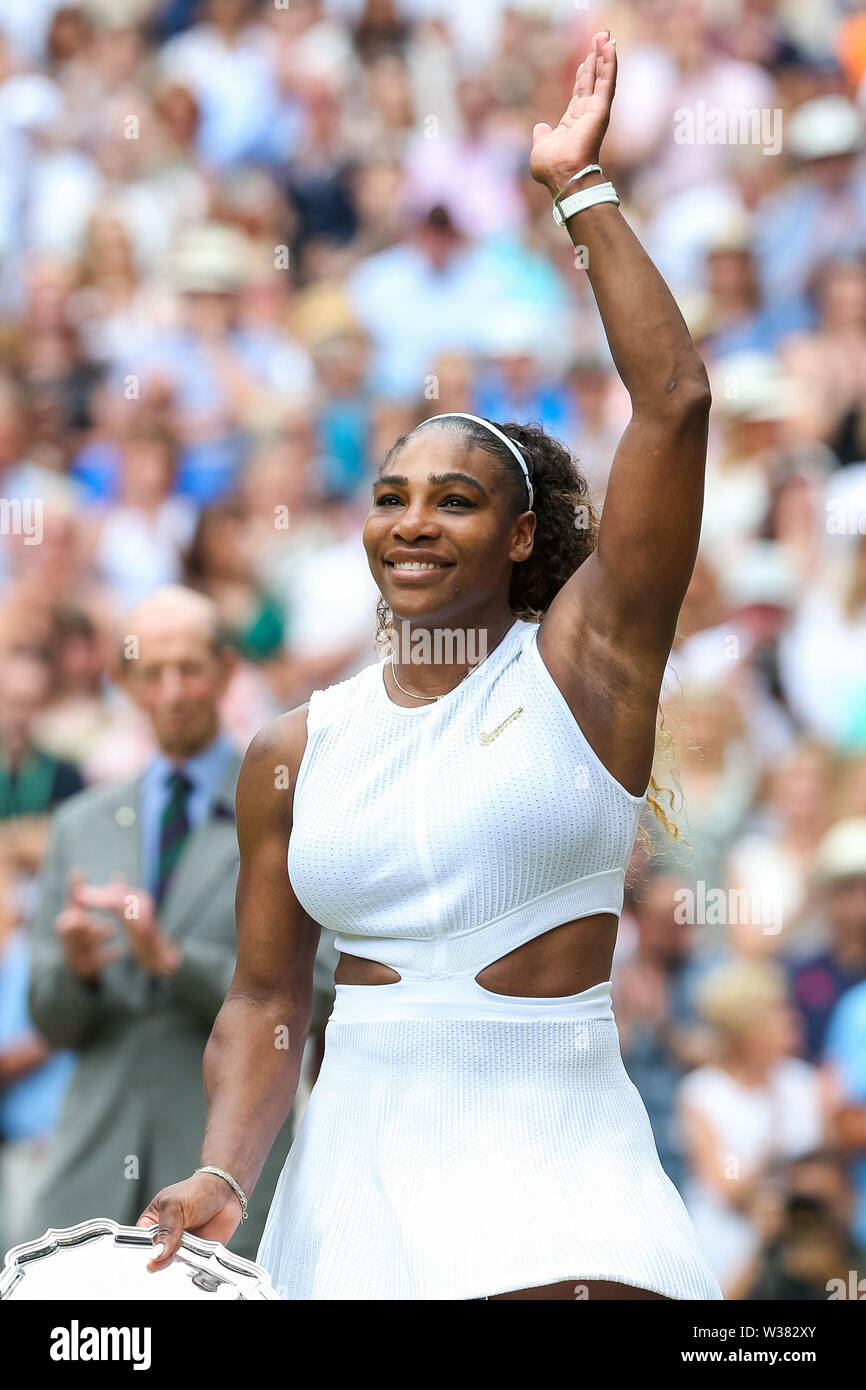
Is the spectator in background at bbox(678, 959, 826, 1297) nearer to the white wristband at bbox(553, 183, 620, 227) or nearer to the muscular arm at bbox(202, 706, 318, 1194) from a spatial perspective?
the muscular arm at bbox(202, 706, 318, 1194)

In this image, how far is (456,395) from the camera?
18.5 feet

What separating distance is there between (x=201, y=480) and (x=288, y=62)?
6.62 ft

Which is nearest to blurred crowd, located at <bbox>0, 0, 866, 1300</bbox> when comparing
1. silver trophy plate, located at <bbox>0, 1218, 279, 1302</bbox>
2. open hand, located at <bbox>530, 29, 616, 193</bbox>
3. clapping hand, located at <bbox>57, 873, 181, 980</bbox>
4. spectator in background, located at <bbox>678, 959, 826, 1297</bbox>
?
spectator in background, located at <bbox>678, 959, 826, 1297</bbox>

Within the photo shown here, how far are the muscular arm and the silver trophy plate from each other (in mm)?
279

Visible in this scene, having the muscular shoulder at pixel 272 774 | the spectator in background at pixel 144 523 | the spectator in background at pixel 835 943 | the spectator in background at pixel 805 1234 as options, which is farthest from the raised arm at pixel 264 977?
the spectator in background at pixel 144 523

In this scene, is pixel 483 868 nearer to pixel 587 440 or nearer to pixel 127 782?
pixel 127 782

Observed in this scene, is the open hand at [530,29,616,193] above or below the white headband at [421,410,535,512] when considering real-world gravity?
above

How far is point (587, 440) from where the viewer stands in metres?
5.62

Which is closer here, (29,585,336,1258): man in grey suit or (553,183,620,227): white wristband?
(553,183,620,227): white wristband

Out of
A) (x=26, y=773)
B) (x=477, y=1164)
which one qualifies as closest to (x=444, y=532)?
(x=477, y=1164)

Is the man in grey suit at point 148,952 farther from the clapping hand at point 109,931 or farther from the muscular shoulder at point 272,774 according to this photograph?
the muscular shoulder at point 272,774

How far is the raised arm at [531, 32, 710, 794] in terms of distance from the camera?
198 cm

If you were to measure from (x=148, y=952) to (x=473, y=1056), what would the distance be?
1537mm
